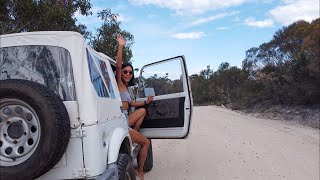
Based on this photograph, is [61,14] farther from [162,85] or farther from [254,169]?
[254,169]

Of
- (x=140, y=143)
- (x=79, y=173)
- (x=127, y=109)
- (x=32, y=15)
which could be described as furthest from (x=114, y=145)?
(x=32, y=15)

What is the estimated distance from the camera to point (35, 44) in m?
3.87

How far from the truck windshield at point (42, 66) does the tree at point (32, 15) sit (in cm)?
526

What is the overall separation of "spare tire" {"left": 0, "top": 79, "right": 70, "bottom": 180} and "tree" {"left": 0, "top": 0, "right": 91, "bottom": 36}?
5.89 m

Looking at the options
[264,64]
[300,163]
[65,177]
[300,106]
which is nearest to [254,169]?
[300,163]

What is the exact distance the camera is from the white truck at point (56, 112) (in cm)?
330

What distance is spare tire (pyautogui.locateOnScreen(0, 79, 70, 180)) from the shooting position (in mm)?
3277

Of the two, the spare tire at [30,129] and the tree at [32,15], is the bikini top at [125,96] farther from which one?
the tree at [32,15]

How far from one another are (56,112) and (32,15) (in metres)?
6.39

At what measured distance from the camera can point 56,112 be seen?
3.34 m

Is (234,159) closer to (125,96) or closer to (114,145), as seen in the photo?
(125,96)

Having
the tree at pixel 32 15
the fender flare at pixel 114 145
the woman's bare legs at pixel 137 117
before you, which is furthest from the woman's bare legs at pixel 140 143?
the tree at pixel 32 15

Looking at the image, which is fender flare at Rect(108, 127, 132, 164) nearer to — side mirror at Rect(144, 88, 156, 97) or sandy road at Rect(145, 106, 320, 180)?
side mirror at Rect(144, 88, 156, 97)

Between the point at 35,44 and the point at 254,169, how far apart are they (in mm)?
5522
